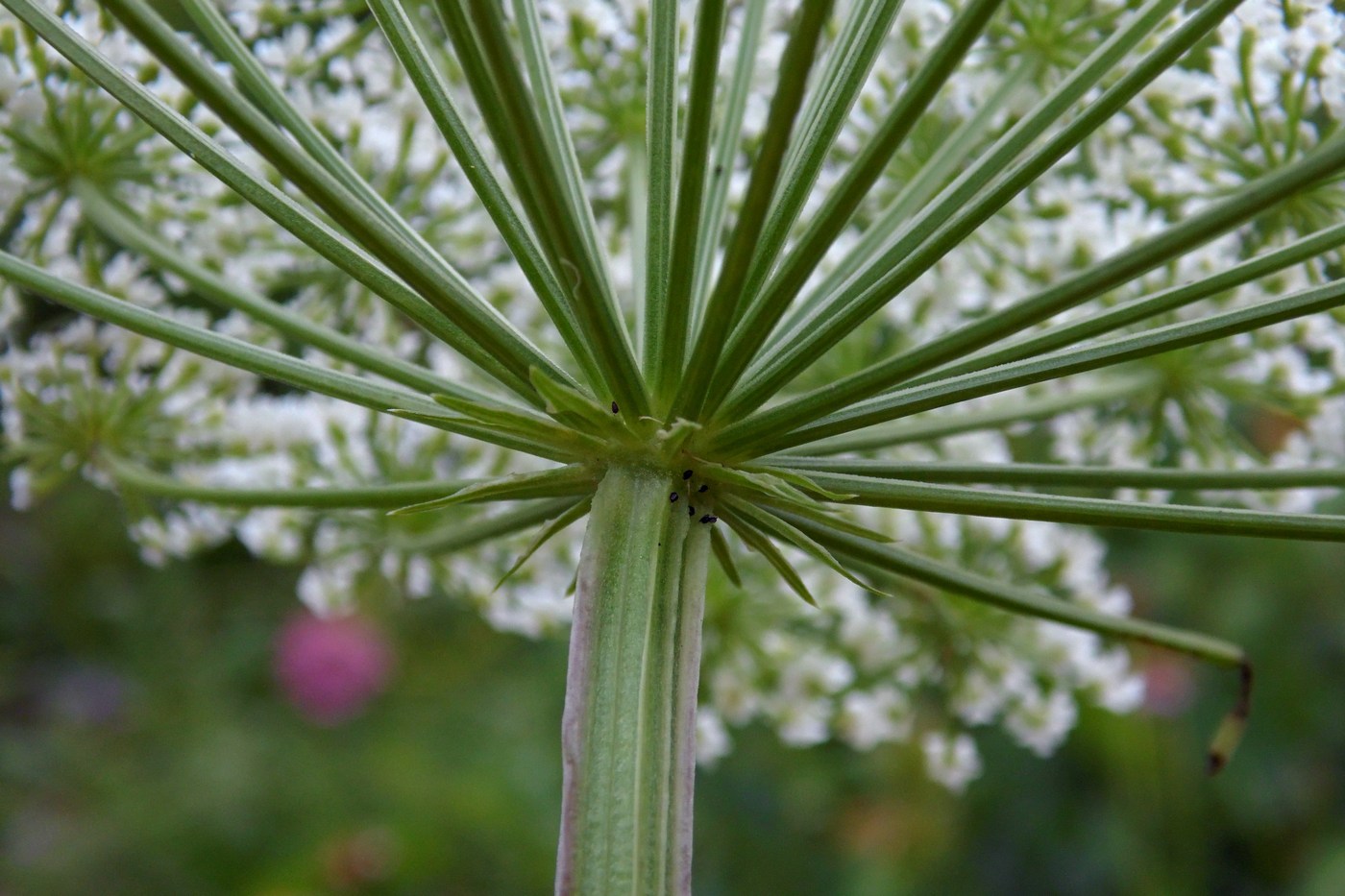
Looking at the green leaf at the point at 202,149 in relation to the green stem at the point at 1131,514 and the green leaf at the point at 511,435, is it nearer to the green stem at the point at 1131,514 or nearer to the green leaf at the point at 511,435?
the green leaf at the point at 511,435

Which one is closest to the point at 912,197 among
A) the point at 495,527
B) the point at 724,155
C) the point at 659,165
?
the point at 724,155

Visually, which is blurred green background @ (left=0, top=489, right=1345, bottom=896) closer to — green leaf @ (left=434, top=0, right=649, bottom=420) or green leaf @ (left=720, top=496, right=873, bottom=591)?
green leaf @ (left=720, top=496, right=873, bottom=591)

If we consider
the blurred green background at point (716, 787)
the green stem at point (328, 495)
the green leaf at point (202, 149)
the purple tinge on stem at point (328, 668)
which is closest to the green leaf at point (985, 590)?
the green stem at point (328, 495)

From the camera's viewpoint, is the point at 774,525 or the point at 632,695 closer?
the point at 632,695

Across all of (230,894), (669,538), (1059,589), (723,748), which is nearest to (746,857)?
(230,894)

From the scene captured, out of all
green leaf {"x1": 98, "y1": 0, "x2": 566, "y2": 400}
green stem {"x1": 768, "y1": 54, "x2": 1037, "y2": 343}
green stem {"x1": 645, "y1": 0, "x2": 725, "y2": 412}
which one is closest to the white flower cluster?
green stem {"x1": 768, "y1": 54, "x2": 1037, "y2": 343}

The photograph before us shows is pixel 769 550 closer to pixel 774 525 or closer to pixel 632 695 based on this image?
pixel 774 525

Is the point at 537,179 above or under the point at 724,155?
under
